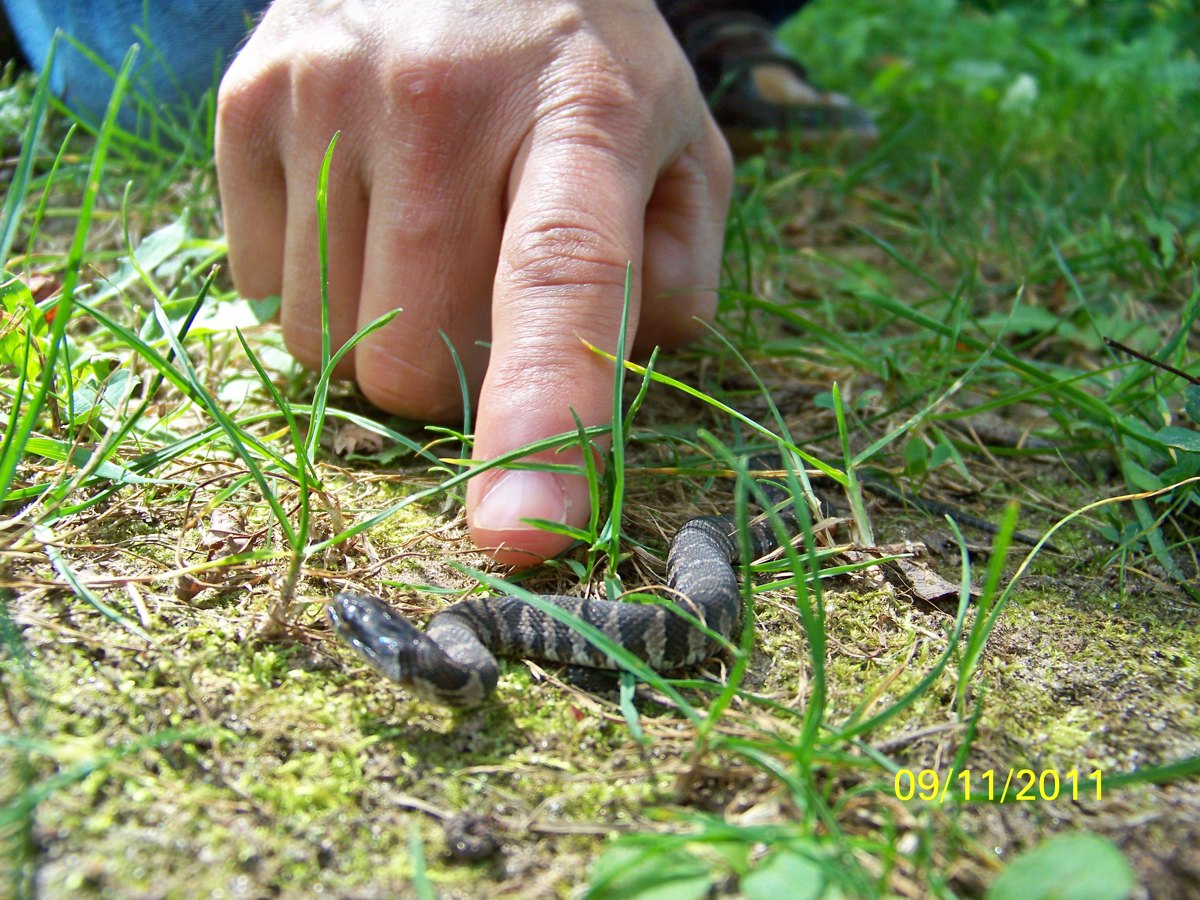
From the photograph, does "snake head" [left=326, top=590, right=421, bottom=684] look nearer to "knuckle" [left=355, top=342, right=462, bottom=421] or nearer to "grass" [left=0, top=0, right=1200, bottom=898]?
"grass" [left=0, top=0, right=1200, bottom=898]

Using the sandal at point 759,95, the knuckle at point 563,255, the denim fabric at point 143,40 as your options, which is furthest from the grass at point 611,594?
the sandal at point 759,95

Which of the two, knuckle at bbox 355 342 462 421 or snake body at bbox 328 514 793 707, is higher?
knuckle at bbox 355 342 462 421

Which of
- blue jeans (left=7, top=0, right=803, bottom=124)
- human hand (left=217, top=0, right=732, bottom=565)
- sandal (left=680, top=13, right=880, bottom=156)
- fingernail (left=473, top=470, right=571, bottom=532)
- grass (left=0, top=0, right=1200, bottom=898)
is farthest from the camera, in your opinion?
sandal (left=680, top=13, right=880, bottom=156)

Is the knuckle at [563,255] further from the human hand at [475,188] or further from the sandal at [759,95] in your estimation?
the sandal at [759,95]

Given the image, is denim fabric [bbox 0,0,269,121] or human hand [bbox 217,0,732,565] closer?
human hand [bbox 217,0,732,565]

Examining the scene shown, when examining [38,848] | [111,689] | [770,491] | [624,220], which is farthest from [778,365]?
[38,848]

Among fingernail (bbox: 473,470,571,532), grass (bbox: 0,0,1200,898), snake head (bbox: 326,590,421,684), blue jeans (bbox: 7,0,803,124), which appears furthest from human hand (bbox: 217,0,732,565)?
blue jeans (bbox: 7,0,803,124)
